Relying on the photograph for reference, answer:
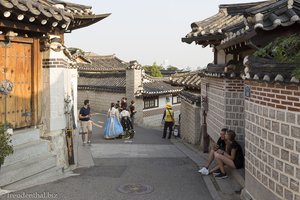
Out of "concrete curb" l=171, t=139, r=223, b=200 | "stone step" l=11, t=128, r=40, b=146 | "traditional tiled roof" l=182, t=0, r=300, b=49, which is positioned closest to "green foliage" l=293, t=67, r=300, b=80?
"traditional tiled roof" l=182, t=0, r=300, b=49

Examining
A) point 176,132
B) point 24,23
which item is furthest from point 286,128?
point 176,132

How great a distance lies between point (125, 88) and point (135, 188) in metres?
21.4

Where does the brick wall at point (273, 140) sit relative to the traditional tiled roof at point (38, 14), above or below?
below

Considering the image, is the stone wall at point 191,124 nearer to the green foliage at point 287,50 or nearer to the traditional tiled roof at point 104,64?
the green foliage at point 287,50

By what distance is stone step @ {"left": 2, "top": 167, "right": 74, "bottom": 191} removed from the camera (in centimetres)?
723

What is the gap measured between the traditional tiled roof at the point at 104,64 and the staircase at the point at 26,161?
25.6m

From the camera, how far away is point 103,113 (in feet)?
105

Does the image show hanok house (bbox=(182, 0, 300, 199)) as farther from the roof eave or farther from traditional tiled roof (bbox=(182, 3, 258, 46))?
the roof eave

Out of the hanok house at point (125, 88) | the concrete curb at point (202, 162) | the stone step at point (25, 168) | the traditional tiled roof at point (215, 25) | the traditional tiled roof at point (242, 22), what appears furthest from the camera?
the hanok house at point (125, 88)

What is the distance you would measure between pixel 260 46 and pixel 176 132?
13481 millimetres

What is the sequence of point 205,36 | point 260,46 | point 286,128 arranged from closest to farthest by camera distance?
point 286,128 → point 260,46 → point 205,36

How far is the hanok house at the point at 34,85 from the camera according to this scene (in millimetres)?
7188

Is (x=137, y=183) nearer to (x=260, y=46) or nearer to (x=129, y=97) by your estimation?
(x=260, y=46)

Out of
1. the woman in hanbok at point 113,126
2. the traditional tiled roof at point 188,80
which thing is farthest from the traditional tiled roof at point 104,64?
the woman in hanbok at point 113,126
